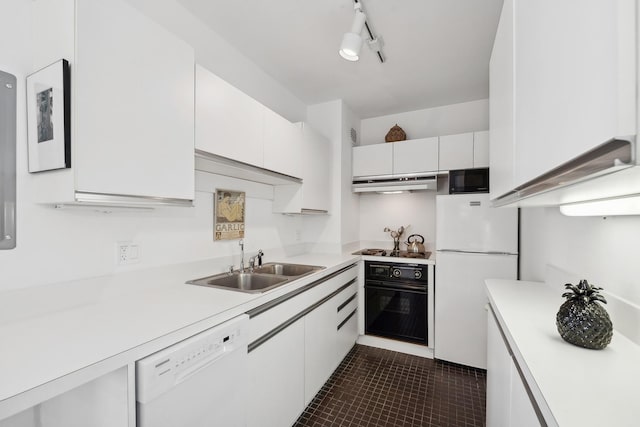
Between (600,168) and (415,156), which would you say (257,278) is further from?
(415,156)

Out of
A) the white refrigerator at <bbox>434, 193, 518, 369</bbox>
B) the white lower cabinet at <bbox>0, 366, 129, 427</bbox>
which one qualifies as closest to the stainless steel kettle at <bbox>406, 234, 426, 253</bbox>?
the white refrigerator at <bbox>434, 193, 518, 369</bbox>

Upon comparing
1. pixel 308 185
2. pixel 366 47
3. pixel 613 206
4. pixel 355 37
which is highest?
pixel 366 47

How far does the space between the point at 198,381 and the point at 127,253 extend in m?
0.79

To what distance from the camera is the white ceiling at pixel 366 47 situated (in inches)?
72.2

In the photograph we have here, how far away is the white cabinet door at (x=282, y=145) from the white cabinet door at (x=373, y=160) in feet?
3.39

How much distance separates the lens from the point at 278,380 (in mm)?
1651

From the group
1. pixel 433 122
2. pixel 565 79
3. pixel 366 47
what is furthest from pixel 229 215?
pixel 433 122

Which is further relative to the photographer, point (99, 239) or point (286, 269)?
point (286, 269)

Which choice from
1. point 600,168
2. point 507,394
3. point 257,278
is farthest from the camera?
point 257,278

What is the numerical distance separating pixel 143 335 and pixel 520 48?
5.39 ft

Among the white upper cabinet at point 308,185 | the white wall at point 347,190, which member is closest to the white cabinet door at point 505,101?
the white upper cabinet at point 308,185

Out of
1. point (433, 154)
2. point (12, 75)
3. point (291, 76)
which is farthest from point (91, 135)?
point (433, 154)

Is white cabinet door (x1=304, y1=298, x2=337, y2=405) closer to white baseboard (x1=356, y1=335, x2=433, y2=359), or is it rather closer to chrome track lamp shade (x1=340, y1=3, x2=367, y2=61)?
white baseboard (x1=356, y1=335, x2=433, y2=359)

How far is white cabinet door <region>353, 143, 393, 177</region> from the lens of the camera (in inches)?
129
